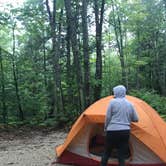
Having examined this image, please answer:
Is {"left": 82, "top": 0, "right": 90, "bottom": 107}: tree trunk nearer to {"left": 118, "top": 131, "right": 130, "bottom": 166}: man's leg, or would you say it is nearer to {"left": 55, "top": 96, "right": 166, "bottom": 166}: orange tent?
{"left": 55, "top": 96, "right": 166, "bottom": 166}: orange tent

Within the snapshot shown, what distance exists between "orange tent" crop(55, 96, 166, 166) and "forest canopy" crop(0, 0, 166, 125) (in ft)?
21.0

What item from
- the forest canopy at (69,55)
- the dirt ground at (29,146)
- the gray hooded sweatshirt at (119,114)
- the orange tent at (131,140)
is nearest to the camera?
the gray hooded sweatshirt at (119,114)

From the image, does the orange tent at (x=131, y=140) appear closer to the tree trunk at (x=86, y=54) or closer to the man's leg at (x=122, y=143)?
the man's leg at (x=122, y=143)

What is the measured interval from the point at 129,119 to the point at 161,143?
114 centimetres

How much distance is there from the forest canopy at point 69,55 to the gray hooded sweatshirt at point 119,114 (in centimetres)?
779

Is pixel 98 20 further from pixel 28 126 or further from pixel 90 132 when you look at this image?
pixel 90 132

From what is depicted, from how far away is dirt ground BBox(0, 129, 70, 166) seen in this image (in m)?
8.67

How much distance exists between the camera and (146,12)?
90.7ft

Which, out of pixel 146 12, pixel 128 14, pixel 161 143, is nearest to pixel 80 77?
pixel 161 143

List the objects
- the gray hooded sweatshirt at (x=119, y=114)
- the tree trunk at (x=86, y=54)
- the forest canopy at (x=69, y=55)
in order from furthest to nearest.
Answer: the forest canopy at (x=69, y=55)
the tree trunk at (x=86, y=54)
the gray hooded sweatshirt at (x=119, y=114)

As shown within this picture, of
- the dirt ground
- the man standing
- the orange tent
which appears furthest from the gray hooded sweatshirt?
the dirt ground

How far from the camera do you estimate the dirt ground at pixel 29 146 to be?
867 cm

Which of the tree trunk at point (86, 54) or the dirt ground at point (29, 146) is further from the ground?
the tree trunk at point (86, 54)

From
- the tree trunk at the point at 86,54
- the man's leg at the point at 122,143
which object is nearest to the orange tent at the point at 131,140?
the man's leg at the point at 122,143
